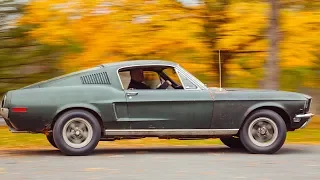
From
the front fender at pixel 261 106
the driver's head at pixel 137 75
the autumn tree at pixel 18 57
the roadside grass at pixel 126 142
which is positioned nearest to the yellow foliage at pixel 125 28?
the autumn tree at pixel 18 57

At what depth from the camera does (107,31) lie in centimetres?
1596

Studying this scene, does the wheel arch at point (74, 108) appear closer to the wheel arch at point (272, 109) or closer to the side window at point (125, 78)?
the side window at point (125, 78)

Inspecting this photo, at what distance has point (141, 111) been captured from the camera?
31.5 feet

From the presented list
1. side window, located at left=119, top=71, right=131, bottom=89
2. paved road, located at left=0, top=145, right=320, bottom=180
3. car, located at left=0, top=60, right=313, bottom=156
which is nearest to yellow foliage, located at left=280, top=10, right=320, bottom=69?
paved road, located at left=0, top=145, right=320, bottom=180

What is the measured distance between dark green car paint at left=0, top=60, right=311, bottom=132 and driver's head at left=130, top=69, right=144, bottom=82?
0.29m

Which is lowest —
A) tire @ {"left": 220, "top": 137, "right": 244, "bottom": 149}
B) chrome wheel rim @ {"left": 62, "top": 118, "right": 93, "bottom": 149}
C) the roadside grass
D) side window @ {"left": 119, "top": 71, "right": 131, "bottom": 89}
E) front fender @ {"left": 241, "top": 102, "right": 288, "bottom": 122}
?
the roadside grass

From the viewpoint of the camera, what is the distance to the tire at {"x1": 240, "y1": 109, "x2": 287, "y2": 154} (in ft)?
32.0

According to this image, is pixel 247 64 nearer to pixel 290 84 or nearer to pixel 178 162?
pixel 290 84

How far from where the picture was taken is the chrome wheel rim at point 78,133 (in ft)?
31.1

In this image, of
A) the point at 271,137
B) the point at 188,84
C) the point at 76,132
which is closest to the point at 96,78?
the point at 76,132

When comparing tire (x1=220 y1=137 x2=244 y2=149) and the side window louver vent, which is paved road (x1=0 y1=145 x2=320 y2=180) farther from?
the side window louver vent

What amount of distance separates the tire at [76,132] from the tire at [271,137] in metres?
2.28

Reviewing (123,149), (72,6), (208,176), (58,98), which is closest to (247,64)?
(72,6)

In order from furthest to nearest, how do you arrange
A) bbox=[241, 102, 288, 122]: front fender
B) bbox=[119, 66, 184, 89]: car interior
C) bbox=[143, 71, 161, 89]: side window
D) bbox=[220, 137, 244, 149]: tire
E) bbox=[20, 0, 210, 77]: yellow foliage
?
bbox=[20, 0, 210, 77]: yellow foliage, bbox=[220, 137, 244, 149]: tire, bbox=[143, 71, 161, 89]: side window, bbox=[119, 66, 184, 89]: car interior, bbox=[241, 102, 288, 122]: front fender
